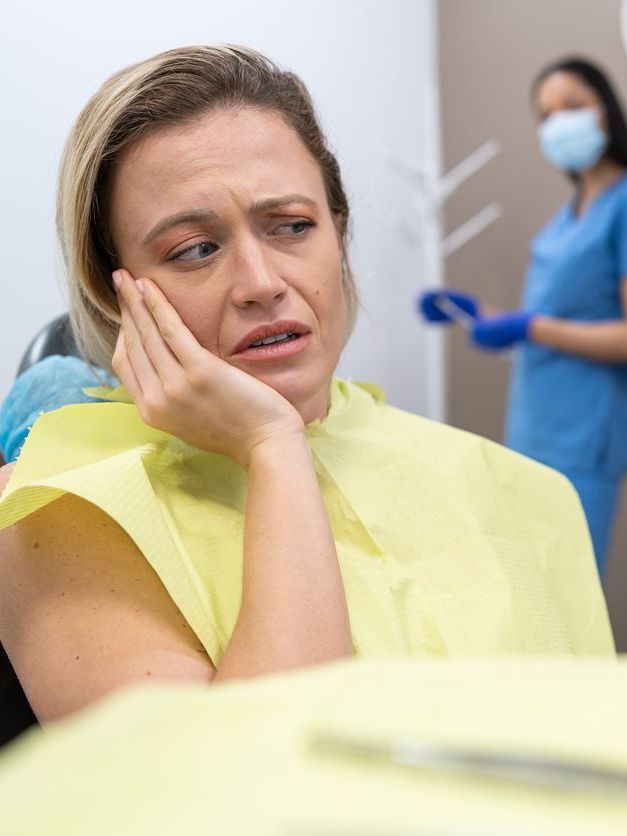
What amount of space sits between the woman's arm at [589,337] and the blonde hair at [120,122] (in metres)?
1.22

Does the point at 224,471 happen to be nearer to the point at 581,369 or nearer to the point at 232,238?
the point at 232,238

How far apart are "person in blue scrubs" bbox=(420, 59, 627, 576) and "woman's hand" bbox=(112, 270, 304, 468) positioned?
1.45 meters

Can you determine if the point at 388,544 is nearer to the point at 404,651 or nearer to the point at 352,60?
the point at 404,651

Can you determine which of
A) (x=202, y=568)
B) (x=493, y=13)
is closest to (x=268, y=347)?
(x=202, y=568)

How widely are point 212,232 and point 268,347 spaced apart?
12cm

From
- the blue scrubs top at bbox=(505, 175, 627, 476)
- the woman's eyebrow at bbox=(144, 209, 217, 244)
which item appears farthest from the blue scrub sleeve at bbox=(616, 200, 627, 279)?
the woman's eyebrow at bbox=(144, 209, 217, 244)

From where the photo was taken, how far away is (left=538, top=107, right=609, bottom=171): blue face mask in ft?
7.84

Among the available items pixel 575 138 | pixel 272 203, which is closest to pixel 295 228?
pixel 272 203

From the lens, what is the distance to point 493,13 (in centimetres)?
305

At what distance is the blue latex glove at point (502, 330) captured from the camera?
2322mm

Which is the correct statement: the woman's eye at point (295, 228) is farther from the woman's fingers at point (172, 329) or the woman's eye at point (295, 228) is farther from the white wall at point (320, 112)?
the white wall at point (320, 112)

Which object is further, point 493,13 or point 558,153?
point 493,13

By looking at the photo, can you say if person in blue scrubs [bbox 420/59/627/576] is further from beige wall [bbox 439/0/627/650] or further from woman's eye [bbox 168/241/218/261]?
woman's eye [bbox 168/241/218/261]

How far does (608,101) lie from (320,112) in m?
1.41
